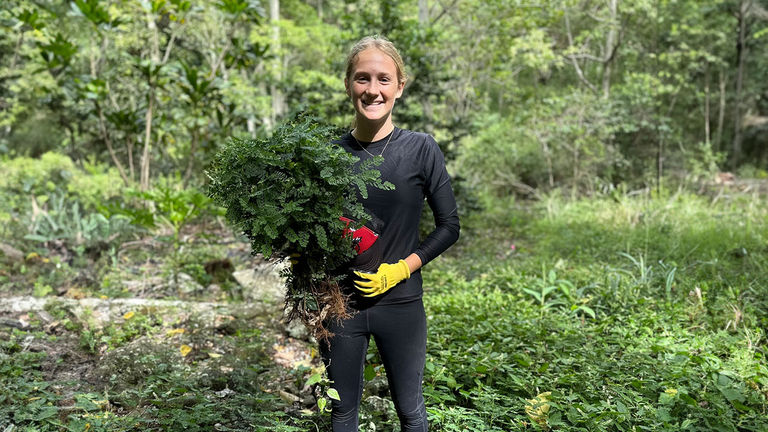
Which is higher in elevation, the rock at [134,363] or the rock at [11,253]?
the rock at [11,253]

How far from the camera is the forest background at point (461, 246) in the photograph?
2.66 metres

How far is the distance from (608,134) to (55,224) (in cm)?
903

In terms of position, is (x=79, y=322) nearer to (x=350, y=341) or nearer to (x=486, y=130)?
(x=350, y=341)

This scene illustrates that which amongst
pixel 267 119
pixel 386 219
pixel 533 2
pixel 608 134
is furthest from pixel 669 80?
pixel 386 219

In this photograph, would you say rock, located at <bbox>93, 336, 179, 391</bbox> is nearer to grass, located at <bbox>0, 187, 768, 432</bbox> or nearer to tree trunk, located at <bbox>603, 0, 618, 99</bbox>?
grass, located at <bbox>0, 187, 768, 432</bbox>

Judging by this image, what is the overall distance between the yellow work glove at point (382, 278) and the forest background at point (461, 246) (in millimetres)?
477

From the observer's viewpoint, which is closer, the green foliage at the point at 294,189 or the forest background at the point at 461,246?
the green foliage at the point at 294,189

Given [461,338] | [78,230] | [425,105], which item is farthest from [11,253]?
[425,105]

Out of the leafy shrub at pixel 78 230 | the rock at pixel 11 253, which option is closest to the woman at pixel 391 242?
the leafy shrub at pixel 78 230

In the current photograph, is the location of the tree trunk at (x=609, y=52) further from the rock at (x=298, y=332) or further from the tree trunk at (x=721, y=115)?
the rock at (x=298, y=332)

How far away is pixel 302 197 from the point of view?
65.6 inches

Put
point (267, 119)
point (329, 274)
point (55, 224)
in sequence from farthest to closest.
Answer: point (267, 119), point (55, 224), point (329, 274)

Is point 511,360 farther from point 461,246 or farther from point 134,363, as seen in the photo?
point 461,246

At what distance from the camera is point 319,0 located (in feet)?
72.3
